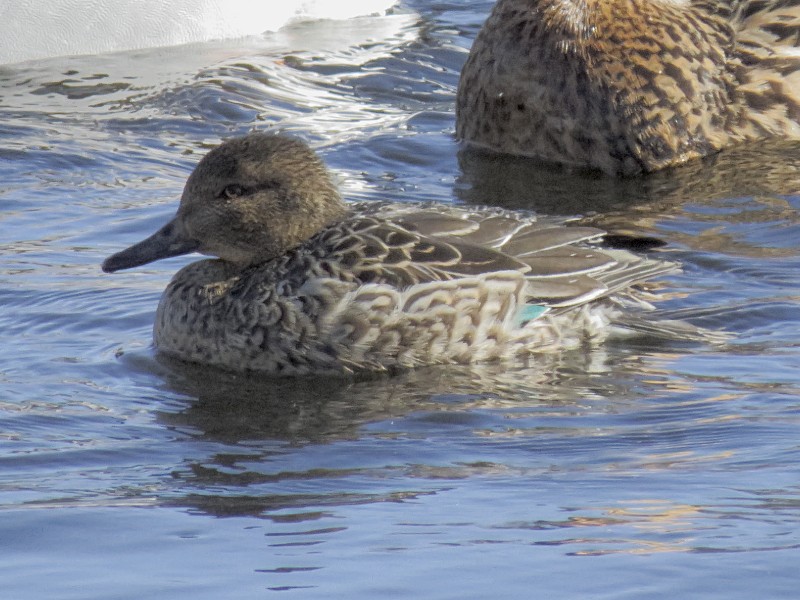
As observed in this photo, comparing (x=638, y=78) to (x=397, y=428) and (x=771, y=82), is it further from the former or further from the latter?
(x=397, y=428)

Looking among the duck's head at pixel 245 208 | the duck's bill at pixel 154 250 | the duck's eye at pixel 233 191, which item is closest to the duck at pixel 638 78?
the duck's head at pixel 245 208

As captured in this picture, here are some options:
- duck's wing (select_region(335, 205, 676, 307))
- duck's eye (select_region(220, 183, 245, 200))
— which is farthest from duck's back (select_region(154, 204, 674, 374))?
duck's eye (select_region(220, 183, 245, 200))

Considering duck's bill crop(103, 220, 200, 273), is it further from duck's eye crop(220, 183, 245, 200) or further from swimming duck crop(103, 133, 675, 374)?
duck's eye crop(220, 183, 245, 200)

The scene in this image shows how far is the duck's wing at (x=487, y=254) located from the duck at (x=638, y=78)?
2.15m

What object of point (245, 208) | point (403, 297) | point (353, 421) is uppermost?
point (245, 208)

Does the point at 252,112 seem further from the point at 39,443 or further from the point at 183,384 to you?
the point at 39,443

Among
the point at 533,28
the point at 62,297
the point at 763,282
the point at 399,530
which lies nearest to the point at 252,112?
the point at 533,28

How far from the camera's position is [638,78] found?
9.16 metres

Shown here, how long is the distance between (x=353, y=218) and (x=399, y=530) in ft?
8.49

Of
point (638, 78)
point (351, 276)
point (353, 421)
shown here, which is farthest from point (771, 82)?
point (353, 421)

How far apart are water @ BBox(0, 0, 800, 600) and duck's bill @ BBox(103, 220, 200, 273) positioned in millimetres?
330

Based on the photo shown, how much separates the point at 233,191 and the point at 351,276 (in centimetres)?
76

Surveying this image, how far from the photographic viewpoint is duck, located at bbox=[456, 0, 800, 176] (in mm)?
9188

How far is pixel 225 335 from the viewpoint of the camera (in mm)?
6828
